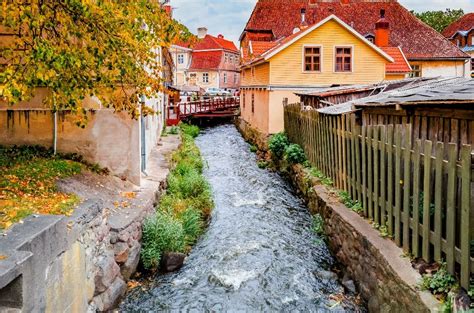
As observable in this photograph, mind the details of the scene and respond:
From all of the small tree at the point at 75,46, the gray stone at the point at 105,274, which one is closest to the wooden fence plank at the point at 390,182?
the small tree at the point at 75,46

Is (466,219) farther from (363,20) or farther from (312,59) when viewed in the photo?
(363,20)

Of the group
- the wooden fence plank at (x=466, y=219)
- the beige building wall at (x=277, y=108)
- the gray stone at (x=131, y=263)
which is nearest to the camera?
the wooden fence plank at (x=466, y=219)

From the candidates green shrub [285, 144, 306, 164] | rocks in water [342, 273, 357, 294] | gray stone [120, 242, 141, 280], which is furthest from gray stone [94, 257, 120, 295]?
green shrub [285, 144, 306, 164]

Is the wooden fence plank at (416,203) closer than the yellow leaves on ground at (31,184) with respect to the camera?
No

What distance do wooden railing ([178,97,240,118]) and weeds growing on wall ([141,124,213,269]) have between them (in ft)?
69.4

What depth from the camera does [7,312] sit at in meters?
4.50

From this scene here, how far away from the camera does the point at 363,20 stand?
4131 cm

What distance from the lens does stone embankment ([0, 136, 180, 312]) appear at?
4.59 meters

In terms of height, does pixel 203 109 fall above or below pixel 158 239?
above

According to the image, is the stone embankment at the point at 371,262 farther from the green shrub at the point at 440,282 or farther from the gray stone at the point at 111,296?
the gray stone at the point at 111,296

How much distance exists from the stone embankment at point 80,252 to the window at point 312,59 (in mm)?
16997

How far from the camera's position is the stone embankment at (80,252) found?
15.1 feet

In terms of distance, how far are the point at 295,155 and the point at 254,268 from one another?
25.5 feet

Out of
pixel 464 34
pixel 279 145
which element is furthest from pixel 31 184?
pixel 464 34
